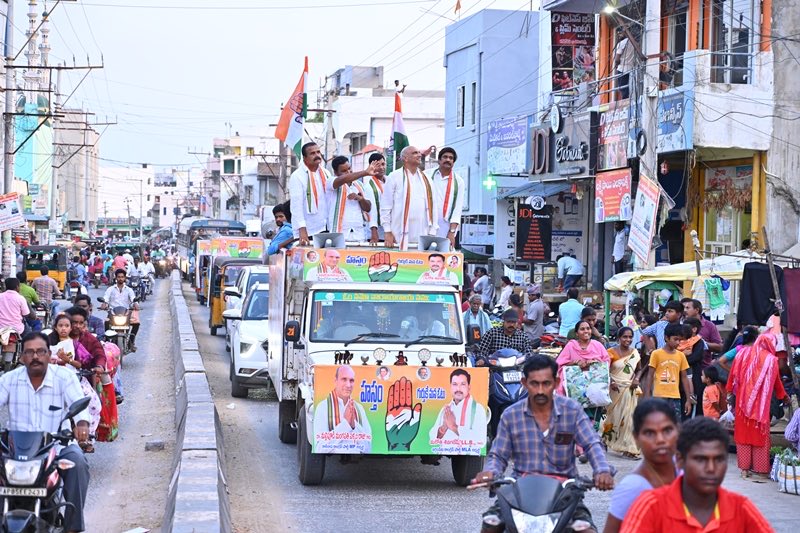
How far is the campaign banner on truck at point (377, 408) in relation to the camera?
11469 mm

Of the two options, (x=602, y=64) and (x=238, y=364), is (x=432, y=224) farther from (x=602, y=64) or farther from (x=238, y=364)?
(x=602, y=64)

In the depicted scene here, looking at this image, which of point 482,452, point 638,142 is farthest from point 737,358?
point 638,142

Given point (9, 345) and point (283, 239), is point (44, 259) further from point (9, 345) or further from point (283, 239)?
point (283, 239)

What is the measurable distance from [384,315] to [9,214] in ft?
72.3

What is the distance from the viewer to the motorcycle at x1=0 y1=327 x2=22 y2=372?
2033cm

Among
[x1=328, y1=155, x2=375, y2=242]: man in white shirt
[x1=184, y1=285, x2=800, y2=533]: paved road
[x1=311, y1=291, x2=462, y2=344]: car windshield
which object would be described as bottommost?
[x1=184, y1=285, x2=800, y2=533]: paved road

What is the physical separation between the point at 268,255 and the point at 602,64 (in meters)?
15.8

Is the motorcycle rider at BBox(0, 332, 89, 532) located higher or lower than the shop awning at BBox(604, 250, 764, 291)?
lower

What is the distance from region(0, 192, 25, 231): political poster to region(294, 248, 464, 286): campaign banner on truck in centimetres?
2095

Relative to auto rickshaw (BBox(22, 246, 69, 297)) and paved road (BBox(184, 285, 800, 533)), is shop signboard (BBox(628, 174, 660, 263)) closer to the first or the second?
paved road (BBox(184, 285, 800, 533))

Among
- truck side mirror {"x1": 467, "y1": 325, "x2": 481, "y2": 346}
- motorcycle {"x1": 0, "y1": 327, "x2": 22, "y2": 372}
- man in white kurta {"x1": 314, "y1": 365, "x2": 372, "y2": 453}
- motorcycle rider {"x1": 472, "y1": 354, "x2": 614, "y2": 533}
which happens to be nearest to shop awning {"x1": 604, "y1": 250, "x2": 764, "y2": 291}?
truck side mirror {"x1": 467, "y1": 325, "x2": 481, "y2": 346}

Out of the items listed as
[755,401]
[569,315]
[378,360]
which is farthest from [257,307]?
[755,401]

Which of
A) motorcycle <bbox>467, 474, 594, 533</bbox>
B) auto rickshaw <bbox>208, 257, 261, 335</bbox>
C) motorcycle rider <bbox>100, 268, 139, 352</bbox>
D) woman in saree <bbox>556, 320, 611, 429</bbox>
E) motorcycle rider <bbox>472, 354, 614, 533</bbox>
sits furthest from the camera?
auto rickshaw <bbox>208, 257, 261, 335</bbox>

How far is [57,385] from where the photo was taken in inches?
348
